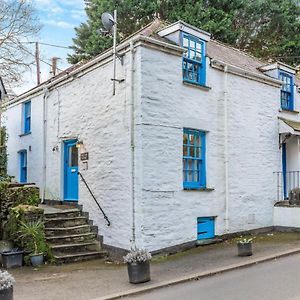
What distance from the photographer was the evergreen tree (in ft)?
77.5

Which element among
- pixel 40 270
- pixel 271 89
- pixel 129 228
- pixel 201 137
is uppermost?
pixel 271 89

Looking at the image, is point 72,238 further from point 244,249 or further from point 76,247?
point 244,249

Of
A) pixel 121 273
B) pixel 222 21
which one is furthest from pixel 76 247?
pixel 222 21

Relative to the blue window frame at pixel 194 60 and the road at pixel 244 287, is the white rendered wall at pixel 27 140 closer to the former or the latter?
the blue window frame at pixel 194 60

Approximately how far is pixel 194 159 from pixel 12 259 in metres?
5.76

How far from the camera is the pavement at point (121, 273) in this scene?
7496 millimetres

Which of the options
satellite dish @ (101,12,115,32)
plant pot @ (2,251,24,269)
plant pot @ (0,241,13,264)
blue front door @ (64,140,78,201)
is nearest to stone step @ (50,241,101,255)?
plant pot @ (2,251,24,269)

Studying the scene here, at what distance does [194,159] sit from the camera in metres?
12.0

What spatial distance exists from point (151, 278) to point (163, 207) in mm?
2693

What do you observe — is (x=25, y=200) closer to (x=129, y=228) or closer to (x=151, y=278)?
(x=129, y=228)

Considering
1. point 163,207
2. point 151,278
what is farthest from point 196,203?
point 151,278

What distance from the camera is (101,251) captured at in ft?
36.5

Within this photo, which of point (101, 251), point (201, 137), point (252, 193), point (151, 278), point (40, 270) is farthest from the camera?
point (252, 193)

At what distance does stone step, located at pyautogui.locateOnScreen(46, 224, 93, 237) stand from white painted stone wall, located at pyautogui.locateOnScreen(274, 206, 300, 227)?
6628mm
